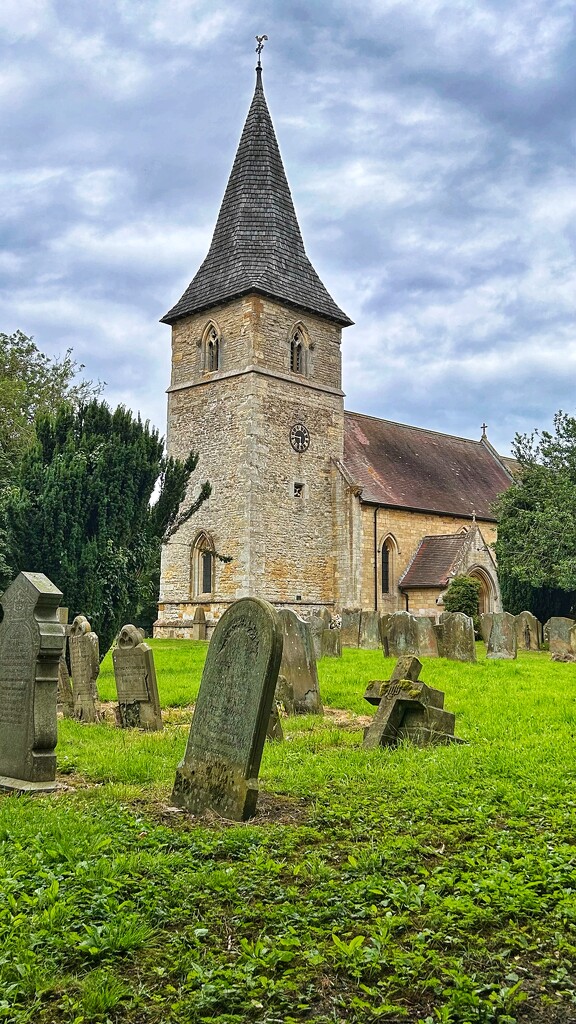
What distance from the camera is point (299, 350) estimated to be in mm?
28047

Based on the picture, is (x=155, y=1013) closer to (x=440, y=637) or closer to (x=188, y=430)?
(x=440, y=637)

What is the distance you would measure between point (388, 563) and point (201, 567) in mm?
6979

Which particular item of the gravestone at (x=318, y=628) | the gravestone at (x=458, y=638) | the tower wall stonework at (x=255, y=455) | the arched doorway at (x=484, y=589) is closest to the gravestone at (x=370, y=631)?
the gravestone at (x=318, y=628)

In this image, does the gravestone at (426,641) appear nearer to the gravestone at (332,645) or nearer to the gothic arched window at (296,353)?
the gravestone at (332,645)

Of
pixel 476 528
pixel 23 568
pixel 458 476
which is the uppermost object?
pixel 458 476

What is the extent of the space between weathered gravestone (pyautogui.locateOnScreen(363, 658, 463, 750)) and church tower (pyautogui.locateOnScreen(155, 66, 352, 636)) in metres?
17.3

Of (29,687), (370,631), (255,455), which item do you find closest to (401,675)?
(29,687)

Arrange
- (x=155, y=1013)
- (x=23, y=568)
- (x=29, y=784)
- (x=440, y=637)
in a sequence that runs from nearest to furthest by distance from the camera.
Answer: (x=155, y=1013)
(x=29, y=784)
(x=23, y=568)
(x=440, y=637)

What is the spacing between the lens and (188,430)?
1091 inches

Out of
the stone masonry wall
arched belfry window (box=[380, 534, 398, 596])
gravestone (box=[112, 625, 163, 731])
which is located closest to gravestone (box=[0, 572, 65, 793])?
gravestone (box=[112, 625, 163, 731])

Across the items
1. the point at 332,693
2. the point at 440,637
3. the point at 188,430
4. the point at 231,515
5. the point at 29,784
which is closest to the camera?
the point at 29,784

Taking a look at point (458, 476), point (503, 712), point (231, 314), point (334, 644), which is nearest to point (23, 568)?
point (334, 644)

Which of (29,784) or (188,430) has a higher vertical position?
(188,430)

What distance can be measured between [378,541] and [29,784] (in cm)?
2318
